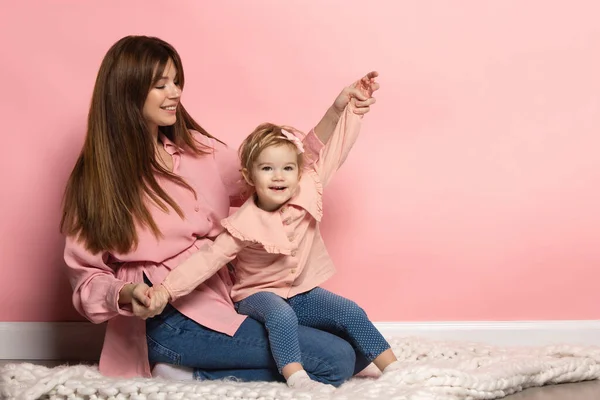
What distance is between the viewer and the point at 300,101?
275cm

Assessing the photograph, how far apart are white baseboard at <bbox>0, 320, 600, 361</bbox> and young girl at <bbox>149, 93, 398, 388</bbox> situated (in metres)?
0.55

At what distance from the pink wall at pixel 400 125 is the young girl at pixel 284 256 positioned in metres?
0.42

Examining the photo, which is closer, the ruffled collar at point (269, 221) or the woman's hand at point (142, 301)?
the woman's hand at point (142, 301)

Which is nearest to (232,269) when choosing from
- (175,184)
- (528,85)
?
(175,184)

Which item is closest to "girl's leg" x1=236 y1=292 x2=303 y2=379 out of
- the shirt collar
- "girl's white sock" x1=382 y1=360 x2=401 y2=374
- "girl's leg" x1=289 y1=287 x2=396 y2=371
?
"girl's leg" x1=289 y1=287 x2=396 y2=371

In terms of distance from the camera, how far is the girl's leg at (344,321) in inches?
88.1

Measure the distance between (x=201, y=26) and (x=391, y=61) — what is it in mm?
574

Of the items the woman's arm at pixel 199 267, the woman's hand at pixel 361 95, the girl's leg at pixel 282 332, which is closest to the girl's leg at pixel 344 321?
the girl's leg at pixel 282 332

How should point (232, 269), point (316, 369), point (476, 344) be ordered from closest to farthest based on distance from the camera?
point (316, 369) < point (232, 269) < point (476, 344)

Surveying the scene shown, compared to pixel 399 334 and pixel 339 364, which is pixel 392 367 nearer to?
pixel 339 364

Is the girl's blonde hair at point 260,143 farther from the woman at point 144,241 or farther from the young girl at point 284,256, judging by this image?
the woman at point 144,241

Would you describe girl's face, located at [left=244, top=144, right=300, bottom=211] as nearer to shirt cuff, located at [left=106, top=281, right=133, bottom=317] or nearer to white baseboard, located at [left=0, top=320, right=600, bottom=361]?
shirt cuff, located at [left=106, top=281, right=133, bottom=317]

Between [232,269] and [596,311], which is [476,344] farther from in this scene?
[232,269]

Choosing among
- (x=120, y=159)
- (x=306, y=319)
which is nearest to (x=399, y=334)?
(x=306, y=319)
